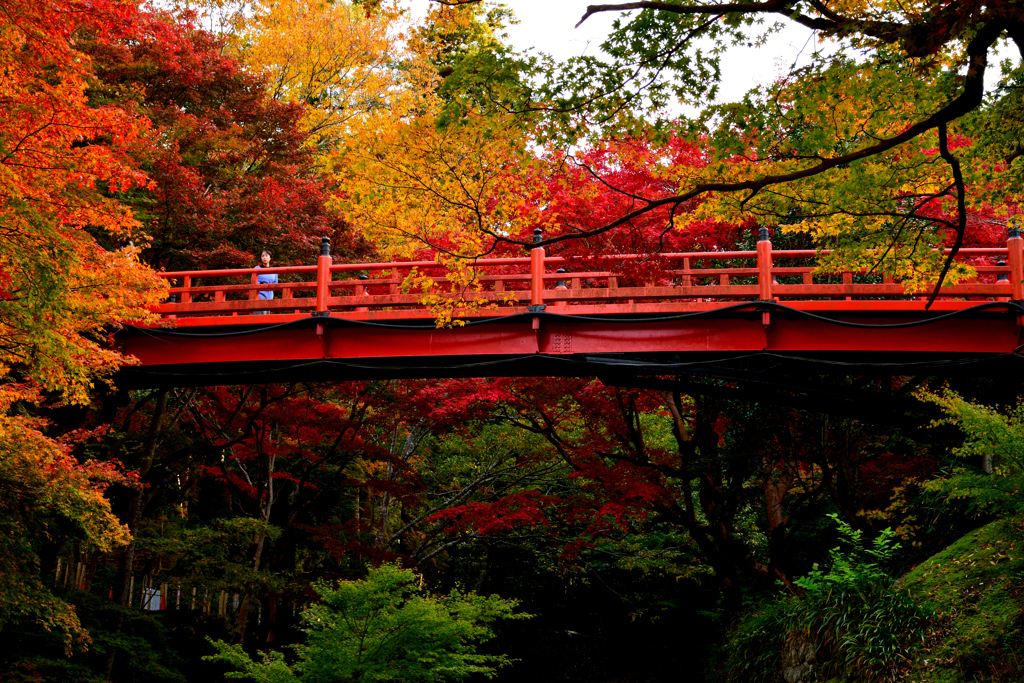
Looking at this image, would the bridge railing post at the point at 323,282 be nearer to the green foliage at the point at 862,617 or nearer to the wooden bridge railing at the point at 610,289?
the wooden bridge railing at the point at 610,289

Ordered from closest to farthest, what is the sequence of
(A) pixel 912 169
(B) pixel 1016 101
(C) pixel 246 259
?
(B) pixel 1016 101, (A) pixel 912 169, (C) pixel 246 259

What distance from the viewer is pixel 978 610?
25.6 ft

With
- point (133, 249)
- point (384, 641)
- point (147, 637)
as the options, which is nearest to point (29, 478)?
point (133, 249)

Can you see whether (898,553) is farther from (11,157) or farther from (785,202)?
(11,157)

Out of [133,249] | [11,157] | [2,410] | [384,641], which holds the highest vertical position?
[11,157]

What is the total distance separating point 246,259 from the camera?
1477cm

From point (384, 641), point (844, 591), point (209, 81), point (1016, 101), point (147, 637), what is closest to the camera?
point (1016, 101)

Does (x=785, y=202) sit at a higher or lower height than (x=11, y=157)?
lower

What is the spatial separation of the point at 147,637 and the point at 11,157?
7839 millimetres

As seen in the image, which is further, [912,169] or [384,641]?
[384,641]

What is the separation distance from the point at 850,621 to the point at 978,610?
1760mm

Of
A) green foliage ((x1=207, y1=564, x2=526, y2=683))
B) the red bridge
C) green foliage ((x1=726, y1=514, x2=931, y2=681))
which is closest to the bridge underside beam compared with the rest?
the red bridge

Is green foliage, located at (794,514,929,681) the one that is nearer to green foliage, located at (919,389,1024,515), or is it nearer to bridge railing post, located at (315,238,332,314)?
green foliage, located at (919,389,1024,515)

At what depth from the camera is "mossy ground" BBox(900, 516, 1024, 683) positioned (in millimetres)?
7094
